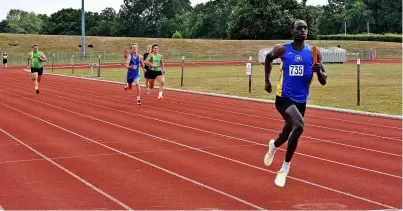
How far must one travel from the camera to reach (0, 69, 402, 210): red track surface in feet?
23.1

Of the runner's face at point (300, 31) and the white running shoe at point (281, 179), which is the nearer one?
the white running shoe at point (281, 179)

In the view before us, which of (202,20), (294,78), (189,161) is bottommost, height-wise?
(189,161)

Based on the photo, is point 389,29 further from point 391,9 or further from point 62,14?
point 62,14

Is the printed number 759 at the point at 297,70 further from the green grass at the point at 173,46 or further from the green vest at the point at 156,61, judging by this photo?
the green grass at the point at 173,46

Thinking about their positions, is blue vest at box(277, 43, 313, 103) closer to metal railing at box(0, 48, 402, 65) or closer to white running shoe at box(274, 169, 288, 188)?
white running shoe at box(274, 169, 288, 188)

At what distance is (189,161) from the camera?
9.57 metres

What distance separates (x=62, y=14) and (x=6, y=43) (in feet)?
127

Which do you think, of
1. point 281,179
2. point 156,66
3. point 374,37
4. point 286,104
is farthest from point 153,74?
point 374,37

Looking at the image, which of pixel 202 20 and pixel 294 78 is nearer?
pixel 294 78

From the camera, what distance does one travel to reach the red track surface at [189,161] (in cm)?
704

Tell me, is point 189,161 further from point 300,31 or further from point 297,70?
point 300,31

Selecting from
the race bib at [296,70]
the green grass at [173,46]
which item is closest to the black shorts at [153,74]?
the race bib at [296,70]

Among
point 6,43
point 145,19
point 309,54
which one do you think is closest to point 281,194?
point 309,54

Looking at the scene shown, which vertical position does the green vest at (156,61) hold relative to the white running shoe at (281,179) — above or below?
above
